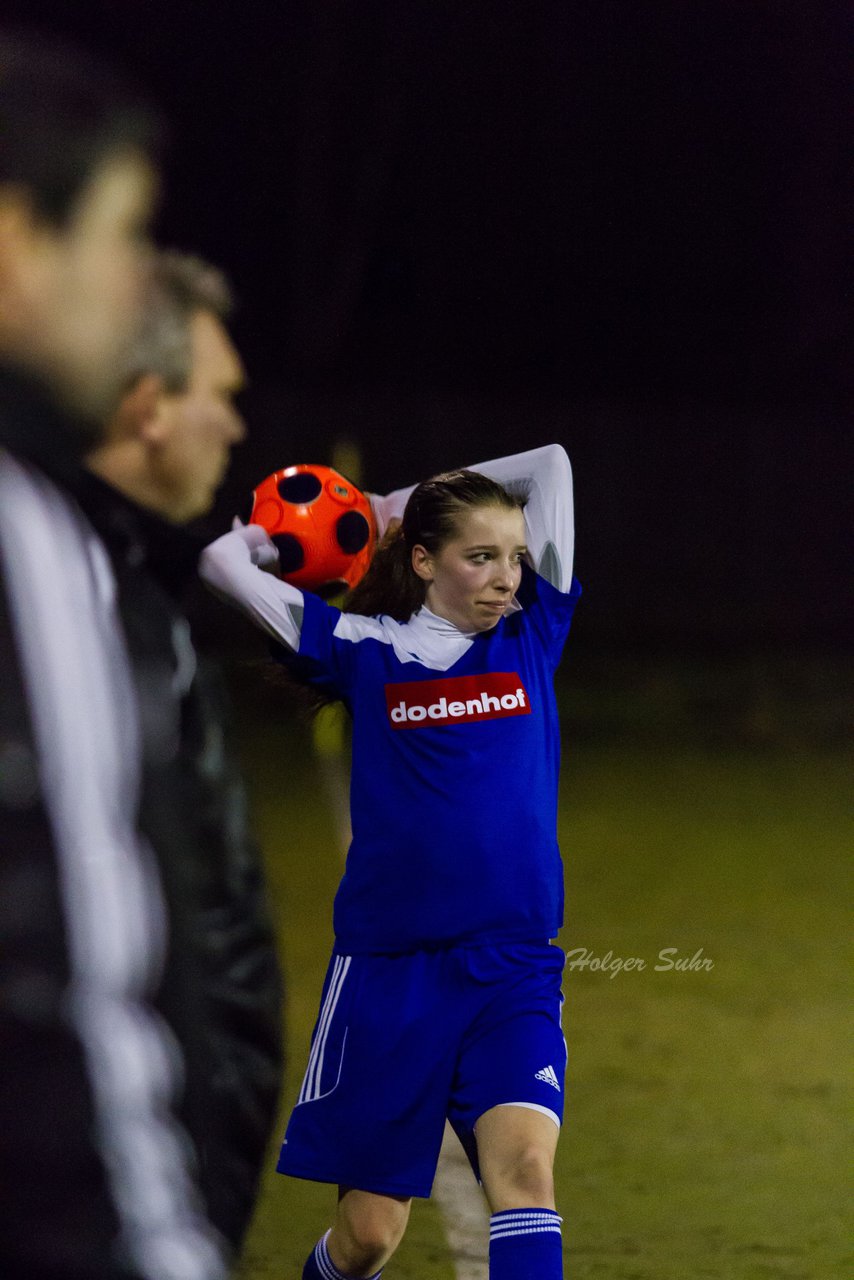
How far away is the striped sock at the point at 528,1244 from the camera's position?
314cm

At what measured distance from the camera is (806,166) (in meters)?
29.5

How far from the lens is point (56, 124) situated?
4.34ft

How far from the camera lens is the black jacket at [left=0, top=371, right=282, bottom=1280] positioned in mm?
1288

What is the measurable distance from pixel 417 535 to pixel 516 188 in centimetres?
2872

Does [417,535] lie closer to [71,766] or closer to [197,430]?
[197,430]

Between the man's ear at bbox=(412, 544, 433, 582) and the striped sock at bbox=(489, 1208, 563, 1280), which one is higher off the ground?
the man's ear at bbox=(412, 544, 433, 582)

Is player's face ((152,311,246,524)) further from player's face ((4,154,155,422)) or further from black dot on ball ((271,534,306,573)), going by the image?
black dot on ball ((271,534,306,573))

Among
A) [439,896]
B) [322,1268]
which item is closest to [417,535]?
[439,896]

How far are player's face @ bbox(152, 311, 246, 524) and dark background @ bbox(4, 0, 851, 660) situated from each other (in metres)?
25.4

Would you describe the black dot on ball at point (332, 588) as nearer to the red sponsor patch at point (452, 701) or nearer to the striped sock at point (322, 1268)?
the red sponsor patch at point (452, 701)

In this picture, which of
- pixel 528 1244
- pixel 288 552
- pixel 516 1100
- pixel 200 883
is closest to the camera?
pixel 200 883
